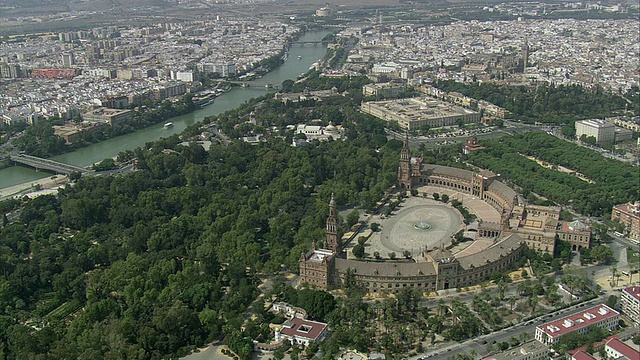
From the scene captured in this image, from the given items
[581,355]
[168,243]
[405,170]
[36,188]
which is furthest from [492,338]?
[36,188]

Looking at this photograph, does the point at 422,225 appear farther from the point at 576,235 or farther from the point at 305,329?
the point at 305,329

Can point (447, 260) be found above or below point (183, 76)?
below

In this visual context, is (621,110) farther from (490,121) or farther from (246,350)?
(246,350)

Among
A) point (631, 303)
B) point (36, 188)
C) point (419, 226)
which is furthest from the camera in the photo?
point (36, 188)

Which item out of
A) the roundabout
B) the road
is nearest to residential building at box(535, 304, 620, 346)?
the road

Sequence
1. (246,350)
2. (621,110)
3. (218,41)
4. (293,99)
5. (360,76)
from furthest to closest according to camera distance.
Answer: (218,41), (360,76), (293,99), (621,110), (246,350)

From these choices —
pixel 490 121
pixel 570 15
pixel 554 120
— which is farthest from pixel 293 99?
pixel 570 15
